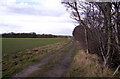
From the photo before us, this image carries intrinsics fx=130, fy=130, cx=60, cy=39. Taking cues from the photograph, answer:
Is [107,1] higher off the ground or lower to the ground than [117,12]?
higher

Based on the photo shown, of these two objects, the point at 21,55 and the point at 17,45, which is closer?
the point at 21,55

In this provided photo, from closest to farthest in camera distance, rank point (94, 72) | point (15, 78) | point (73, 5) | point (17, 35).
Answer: point (15, 78), point (94, 72), point (73, 5), point (17, 35)

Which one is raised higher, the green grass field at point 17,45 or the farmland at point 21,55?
the farmland at point 21,55

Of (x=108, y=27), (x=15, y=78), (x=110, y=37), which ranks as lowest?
(x=15, y=78)

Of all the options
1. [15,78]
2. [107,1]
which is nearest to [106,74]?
[107,1]

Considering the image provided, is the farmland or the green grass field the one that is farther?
the green grass field

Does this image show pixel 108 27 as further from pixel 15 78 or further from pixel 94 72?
pixel 15 78

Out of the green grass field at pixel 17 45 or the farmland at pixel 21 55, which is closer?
the farmland at pixel 21 55

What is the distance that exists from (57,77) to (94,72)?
209cm

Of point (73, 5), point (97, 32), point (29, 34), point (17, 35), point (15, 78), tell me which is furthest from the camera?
point (29, 34)

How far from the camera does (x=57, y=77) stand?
6.95 meters

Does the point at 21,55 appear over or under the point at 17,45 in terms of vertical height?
over

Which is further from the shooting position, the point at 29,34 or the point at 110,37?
the point at 29,34

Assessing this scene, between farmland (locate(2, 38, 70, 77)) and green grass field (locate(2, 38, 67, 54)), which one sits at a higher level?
farmland (locate(2, 38, 70, 77))
